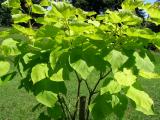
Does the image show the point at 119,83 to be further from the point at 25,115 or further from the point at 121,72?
the point at 25,115

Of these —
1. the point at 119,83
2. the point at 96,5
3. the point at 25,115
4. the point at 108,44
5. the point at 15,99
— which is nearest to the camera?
the point at 119,83

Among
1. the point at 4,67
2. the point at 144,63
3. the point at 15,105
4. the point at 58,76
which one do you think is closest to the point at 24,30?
the point at 4,67

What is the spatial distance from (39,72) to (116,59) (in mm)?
442

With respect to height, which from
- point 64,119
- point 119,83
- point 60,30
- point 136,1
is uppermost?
point 136,1

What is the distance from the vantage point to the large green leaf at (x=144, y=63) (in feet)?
8.02

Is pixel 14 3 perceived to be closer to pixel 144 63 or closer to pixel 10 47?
pixel 10 47

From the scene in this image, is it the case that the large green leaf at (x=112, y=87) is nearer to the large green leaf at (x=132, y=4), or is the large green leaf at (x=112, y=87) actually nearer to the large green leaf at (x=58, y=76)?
the large green leaf at (x=58, y=76)

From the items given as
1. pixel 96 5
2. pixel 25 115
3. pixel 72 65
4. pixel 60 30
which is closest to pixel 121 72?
pixel 72 65

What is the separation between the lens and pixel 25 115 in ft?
33.8

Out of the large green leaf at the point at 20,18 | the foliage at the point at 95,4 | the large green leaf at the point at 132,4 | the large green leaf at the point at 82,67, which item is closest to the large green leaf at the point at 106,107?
the large green leaf at the point at 82,67

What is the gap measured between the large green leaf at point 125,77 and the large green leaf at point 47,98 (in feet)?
1.25

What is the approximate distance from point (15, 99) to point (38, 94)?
10572mm

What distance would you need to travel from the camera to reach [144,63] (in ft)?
8.05

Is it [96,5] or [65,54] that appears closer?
[65,54]
